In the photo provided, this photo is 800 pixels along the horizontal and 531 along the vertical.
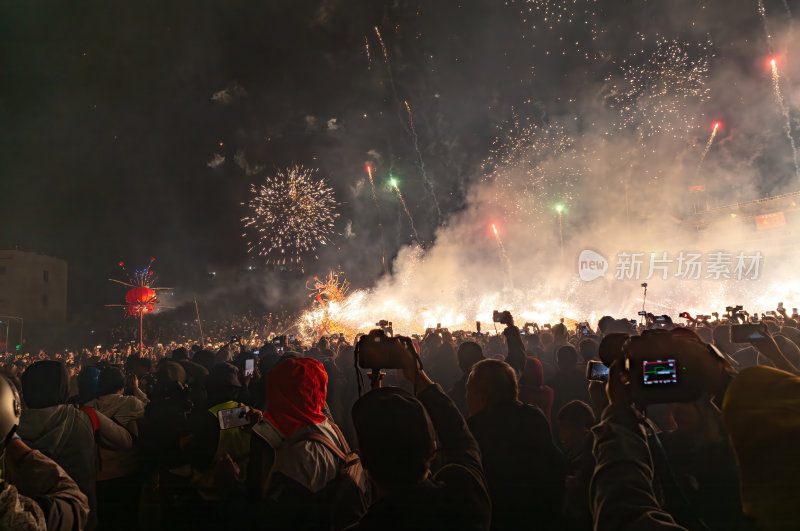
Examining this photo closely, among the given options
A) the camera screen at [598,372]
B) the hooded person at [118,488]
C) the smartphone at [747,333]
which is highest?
the smartphone at [747,333]

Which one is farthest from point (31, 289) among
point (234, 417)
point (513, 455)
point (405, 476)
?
point (405, 476)

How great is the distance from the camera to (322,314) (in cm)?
3006

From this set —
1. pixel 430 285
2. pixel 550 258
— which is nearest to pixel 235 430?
pixel 430 285

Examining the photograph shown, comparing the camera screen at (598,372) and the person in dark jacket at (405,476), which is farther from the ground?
the camera screen at (598,372)

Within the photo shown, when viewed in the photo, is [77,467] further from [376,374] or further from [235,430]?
[376,374]

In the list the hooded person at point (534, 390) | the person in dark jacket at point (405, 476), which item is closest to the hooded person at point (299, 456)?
the person in dark jacket at point (405, 476)

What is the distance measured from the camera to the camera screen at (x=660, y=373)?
1571 millimetres

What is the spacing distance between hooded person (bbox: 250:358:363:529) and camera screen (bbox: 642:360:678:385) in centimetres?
161

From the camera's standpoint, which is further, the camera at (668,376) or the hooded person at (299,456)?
the hooded person at (299,456)

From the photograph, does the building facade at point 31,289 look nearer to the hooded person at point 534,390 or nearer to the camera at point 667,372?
the hooded person at point 534,390

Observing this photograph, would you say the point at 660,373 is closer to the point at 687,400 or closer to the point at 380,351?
the point at 687,400

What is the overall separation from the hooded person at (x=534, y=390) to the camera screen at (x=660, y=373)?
2.60 meters

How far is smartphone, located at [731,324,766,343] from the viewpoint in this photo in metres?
2.37

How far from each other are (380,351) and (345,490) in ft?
2.58
